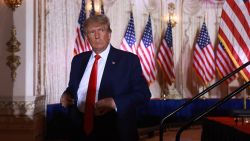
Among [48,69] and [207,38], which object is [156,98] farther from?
[48,69]

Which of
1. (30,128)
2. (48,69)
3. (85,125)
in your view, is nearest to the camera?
(85,125)

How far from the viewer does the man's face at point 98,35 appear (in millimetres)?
2457

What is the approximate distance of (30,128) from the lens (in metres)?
6.69

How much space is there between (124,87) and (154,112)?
695cm

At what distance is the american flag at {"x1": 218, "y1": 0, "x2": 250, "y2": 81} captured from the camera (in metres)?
9.73

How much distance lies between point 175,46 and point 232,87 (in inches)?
77.2

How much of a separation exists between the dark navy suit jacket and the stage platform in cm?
547

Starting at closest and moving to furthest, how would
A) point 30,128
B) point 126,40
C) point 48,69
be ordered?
point 30,128 < point 48,69 < point 126,40

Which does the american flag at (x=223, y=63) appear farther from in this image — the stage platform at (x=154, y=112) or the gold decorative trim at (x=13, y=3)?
the gold decorative trim at (x=13, y=3)

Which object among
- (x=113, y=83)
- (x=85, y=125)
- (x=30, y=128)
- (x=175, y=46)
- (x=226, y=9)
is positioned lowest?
(x=30, y=128)

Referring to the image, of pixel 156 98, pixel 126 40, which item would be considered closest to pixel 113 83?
pixel 126 40

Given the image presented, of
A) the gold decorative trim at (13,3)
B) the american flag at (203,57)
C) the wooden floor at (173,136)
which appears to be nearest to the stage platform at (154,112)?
the wooden floor at (173,136)

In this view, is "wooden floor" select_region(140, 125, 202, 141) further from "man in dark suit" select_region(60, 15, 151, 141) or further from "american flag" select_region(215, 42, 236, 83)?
"man in dark suit" select_region(60, 15, 151, 141)

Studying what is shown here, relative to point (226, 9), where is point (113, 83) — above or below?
below
